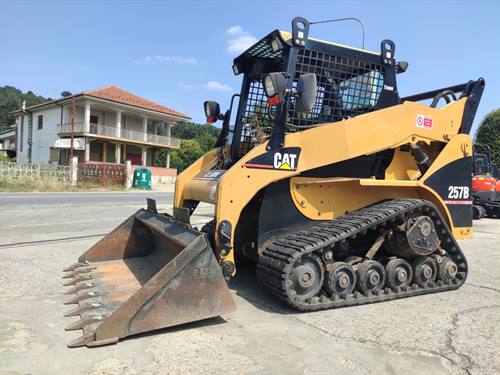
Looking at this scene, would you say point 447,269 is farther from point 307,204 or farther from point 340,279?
point 307,204

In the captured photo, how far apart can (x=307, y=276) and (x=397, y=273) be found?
4.10ft

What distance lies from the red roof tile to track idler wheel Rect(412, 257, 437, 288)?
3884cm

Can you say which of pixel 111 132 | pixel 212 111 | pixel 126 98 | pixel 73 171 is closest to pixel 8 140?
pixel 126 98

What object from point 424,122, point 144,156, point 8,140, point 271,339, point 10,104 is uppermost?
point 10,104

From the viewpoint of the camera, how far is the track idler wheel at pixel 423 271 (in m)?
5.05

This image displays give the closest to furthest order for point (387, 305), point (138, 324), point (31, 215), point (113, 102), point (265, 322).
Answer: point (138, 324)
point (265, 322)
point (387, 305)
point (31, 215)
point (113, 102)

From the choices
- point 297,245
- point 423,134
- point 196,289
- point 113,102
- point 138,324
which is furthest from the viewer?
point 113,102

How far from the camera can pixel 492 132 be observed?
22.7 m

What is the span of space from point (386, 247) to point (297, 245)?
141cm

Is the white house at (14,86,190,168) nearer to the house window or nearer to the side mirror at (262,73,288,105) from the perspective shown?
the house window

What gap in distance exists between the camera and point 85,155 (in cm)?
4047

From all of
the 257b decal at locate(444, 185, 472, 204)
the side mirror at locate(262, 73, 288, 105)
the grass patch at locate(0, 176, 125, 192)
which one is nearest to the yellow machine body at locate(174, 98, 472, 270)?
the 257b decal at locate(444, 185, 472, 204)

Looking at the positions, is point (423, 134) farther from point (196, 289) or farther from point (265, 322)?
point (196, 289)

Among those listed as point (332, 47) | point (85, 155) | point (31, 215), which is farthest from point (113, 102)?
point (332, 47)
